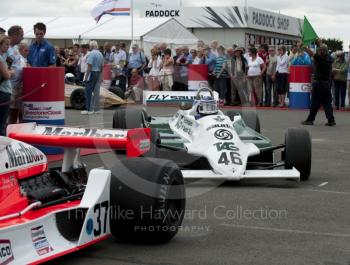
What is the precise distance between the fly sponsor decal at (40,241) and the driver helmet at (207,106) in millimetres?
5039

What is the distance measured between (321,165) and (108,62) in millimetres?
14715

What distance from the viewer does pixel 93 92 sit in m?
17.7

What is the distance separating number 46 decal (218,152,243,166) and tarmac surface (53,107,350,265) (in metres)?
0.30

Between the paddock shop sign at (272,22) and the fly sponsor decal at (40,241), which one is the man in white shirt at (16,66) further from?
the paddock shop sign at (272,22)

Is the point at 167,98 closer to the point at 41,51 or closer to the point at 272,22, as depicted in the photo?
the point at 41,51

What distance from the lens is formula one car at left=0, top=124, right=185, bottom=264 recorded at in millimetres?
4996

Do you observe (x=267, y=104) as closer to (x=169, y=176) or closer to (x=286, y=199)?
(x=286, y=199)

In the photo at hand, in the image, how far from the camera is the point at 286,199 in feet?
25.9

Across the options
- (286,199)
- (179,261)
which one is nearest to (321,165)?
(286,199)

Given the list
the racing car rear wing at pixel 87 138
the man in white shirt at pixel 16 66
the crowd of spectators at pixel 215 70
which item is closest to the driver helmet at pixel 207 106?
the man in white shirt at pixel 16 66

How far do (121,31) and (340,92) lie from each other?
12948 mm

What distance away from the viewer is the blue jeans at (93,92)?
1711cm

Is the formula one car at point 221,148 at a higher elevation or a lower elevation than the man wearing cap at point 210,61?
lower

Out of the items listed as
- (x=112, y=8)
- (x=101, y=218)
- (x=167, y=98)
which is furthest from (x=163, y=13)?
(x=101, y=218)
